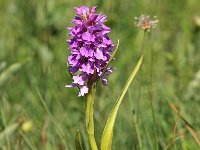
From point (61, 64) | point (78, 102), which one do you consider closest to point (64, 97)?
point (78, 102)

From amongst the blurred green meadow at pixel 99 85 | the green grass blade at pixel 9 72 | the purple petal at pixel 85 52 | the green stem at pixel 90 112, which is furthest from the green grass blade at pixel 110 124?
the green grass blade at pixel 9 72

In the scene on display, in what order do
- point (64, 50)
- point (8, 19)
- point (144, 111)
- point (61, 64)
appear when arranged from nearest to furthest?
1. point (144, 111)
2. point (61, 64)
3. point (64, 50)
4. point (8, 19)

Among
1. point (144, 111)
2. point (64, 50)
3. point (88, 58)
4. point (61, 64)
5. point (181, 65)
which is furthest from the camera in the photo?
point (64, 50)

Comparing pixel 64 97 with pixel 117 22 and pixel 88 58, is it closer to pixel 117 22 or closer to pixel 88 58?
pixel 117 22

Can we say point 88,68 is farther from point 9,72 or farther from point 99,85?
point 99,85

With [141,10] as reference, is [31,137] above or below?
below

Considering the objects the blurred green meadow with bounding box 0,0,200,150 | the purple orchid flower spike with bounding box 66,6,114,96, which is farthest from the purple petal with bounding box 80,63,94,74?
Result: the blurred green meadow with bounding box 0,0,200,150
